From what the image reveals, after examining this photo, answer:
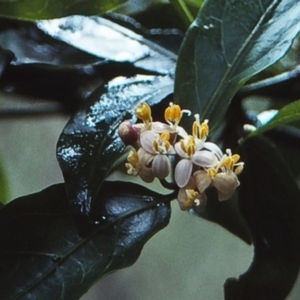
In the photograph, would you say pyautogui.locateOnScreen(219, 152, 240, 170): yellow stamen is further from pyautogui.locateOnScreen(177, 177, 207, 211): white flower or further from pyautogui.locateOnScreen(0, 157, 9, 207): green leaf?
pyautogui.locateOnScreen(0, 157, 9, 207): green leaf

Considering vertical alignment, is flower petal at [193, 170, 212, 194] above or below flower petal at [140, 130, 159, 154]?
below

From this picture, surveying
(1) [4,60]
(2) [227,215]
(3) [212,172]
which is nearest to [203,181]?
(3) [212,172]

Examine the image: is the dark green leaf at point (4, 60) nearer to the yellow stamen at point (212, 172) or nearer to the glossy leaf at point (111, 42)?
the glossy leaf at point (111, 42)

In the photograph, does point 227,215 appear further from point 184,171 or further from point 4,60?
point 4,60

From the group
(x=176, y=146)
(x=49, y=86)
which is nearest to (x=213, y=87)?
(x=176, y=146)

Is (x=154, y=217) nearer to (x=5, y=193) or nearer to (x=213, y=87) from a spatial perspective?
(x=213, y=87)

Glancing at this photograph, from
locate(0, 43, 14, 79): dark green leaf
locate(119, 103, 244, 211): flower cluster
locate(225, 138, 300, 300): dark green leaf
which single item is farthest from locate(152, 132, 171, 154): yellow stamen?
locate(0, 43, 14, 79): dark green leaf

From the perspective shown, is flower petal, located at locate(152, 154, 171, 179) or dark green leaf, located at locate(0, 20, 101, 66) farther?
dark green leaf, located at locate(0, 20, 101, 66)

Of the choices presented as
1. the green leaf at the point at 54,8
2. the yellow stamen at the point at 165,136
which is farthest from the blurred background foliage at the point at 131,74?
the yellow stamen at the point at 165,136
